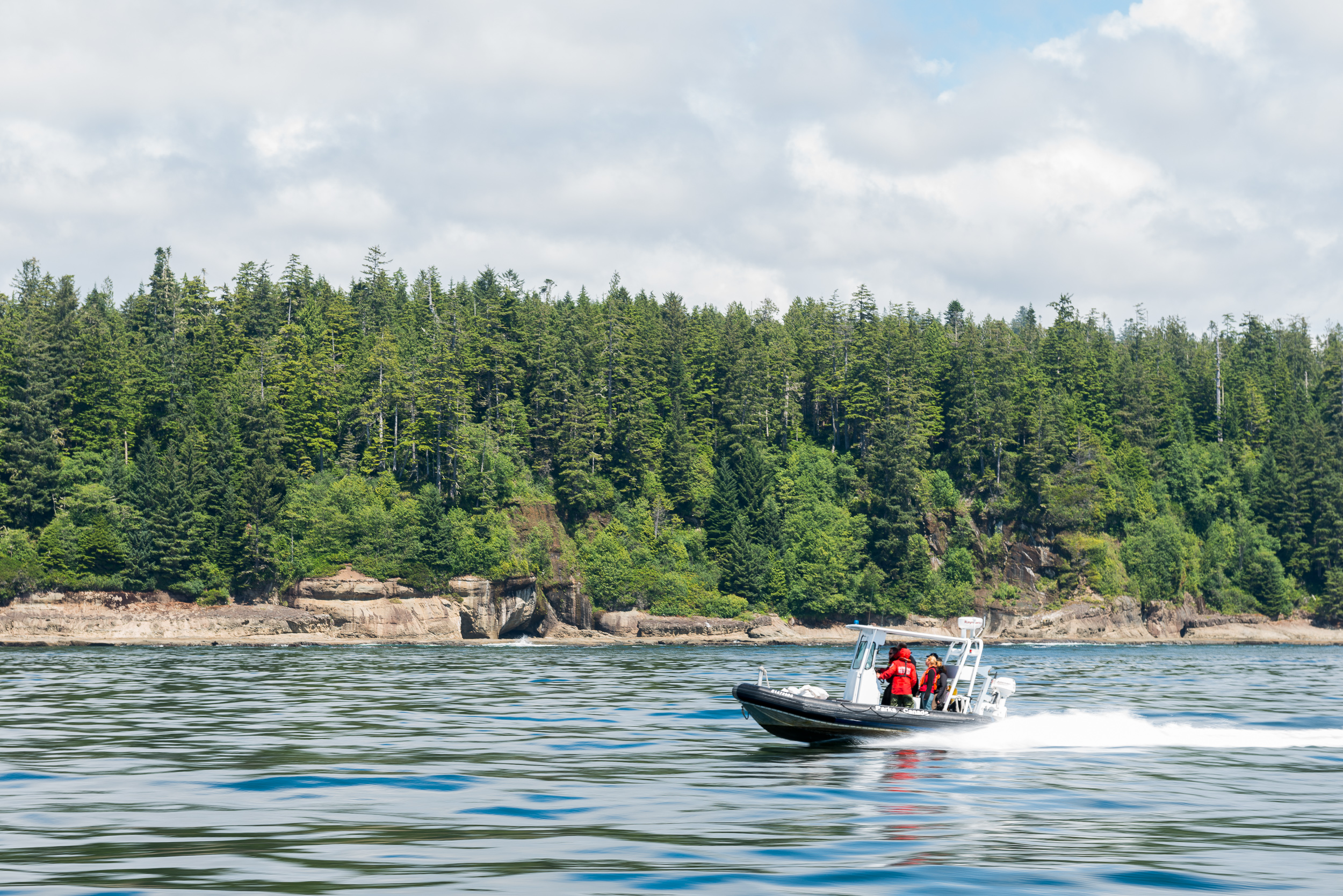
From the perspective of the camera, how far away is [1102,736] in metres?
30.8

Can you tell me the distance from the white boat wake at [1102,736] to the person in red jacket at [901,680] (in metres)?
1.12

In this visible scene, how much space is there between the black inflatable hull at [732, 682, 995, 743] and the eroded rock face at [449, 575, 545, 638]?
94.2m

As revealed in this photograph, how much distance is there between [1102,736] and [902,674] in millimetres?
5670

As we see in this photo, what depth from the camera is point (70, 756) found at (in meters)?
25.2

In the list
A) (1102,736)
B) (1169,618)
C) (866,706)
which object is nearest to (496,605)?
(1169,618)

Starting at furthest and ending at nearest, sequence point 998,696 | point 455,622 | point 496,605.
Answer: point 496,605 → point 455,622 → point 998,696

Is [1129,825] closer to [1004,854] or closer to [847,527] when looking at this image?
[1004,854]

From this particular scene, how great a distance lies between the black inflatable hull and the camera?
2802 cm

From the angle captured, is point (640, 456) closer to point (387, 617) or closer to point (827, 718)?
point (387, 617)

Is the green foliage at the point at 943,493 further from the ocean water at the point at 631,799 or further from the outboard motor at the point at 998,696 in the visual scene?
the outboard motor at the point at 998,696

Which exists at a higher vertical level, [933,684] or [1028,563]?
[933,684]

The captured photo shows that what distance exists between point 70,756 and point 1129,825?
67.3 ft

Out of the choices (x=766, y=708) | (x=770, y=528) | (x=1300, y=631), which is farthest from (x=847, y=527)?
(x=766, y=708)

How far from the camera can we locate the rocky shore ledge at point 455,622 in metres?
110
